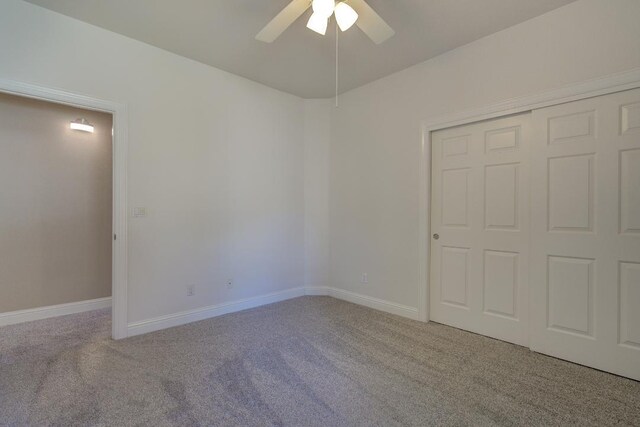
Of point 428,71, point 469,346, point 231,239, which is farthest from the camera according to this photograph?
point 231,239

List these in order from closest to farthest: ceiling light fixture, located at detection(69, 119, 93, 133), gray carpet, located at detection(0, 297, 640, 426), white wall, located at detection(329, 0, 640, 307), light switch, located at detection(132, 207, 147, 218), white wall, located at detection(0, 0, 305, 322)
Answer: gray carpet, located at detection(0, 297, 640, 426) → white wall, located at detection(329, 0, 640, 307) → white wall, located at detection(0, 0, 305, 322) → light switch, located at detection(132, 207, 147, 218) → ceiling light fixture, located at detection(69, 119, 93, 133)

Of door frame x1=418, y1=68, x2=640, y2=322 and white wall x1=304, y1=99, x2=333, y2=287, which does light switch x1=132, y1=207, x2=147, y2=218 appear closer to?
white wall x1=304, y1=99, x2=333, y2=287

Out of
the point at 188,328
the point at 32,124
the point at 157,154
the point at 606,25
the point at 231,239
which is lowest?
the point at 188,328

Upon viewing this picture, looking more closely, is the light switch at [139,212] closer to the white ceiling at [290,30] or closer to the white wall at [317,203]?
A: the white ceiling at [290,30]

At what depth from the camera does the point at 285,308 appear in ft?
11.9

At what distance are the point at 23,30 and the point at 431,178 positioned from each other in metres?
3.70

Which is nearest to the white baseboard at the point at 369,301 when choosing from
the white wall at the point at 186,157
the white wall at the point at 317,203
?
the white wall at the point at 317,203

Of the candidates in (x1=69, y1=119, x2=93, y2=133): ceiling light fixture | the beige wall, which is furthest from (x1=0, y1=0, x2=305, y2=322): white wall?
the beige wall

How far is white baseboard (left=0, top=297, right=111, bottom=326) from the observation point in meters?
3.10

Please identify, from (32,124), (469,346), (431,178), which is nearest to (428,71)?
(431,178)

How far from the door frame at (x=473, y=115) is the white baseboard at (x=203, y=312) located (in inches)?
67.8

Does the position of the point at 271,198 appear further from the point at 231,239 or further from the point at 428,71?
the point at 428,71

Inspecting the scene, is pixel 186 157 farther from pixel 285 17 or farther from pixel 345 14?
pixel 345 14

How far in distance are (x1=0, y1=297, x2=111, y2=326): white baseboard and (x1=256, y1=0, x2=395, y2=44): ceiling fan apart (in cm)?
357
